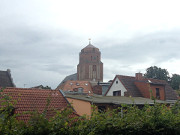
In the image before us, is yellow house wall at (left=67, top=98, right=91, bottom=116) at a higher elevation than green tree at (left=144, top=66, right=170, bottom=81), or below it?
below

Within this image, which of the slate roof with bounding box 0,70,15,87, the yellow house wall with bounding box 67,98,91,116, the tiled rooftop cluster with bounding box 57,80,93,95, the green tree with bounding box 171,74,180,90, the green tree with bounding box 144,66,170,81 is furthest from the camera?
the green tree with bounding box 144,66,170,81

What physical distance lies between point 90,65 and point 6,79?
189 ft

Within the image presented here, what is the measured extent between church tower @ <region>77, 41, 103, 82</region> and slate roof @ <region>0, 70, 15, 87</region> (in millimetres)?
54521

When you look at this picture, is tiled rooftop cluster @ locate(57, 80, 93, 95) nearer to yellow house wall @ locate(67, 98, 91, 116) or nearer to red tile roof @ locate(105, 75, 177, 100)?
red tile roof @ locate(105, 75, 177, 100)

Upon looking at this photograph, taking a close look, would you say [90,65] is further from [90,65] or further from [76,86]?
[76,86]

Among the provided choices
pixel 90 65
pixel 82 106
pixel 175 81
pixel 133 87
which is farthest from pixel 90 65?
pixel 82 106

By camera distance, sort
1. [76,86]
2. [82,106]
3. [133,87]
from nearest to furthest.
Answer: [82,106]
[133,87]
[76,86]

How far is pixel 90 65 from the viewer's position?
3482 inches

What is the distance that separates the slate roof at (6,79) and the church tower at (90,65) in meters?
54.5

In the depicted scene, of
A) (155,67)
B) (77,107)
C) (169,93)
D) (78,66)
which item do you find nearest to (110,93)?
(169,93)

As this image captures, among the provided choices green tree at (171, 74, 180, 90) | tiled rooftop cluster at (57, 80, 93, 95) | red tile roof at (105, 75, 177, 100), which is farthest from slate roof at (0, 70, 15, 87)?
green tree at (171, 74, 180, 90)

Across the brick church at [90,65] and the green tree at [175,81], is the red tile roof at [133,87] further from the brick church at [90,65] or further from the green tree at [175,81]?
the brick church at [90,65]

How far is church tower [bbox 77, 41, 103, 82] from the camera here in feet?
287

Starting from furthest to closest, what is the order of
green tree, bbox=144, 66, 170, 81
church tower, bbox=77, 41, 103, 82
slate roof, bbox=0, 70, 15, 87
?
church tower, bbox=77, 41, 103, 82 → green tree, bbox=144, 66, 170, 81 → slate roof, bbox=0, 70, 15, 87
